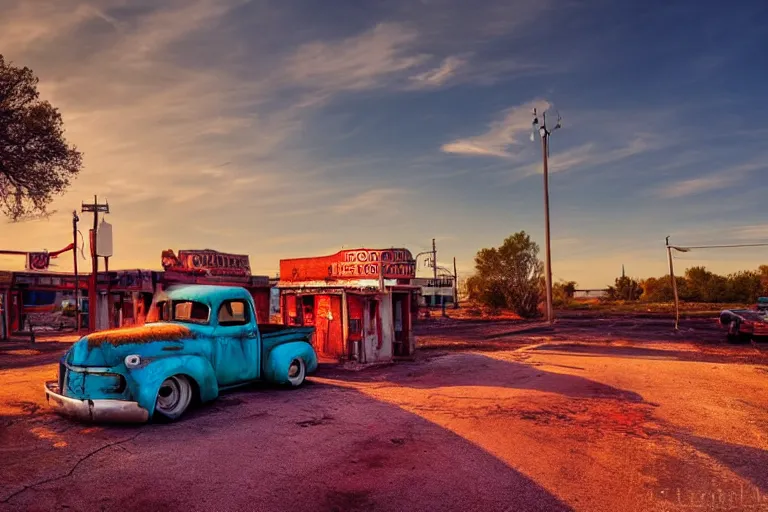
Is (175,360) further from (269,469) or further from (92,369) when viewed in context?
(269,469)

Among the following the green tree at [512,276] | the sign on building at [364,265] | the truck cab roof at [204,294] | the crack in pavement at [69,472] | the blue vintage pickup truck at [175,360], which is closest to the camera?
the crack in pavement at [69,472]

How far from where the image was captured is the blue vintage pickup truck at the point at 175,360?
23.4ft

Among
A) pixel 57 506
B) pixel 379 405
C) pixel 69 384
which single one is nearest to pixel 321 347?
pixel 379 405

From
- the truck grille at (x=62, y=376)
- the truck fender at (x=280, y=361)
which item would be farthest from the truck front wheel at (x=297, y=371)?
the truck grille at (x=62, y=376)

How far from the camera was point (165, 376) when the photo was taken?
24.2 ft

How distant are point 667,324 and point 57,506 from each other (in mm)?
32386

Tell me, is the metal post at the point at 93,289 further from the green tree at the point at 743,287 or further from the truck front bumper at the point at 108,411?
the green tree at the point at 743,287

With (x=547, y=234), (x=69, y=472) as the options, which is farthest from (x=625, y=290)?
(x=69, y=472)

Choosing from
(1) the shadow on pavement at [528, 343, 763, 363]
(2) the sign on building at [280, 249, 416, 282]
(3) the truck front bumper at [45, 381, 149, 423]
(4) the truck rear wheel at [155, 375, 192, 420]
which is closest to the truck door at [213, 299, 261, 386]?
(4) the truck rear wheel at [155, 375, 192, 420]

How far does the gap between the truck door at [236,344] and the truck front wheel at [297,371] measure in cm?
92

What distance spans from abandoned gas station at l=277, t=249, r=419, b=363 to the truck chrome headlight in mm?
8028

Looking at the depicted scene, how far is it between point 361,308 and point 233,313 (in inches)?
254

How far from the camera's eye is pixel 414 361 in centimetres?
1600

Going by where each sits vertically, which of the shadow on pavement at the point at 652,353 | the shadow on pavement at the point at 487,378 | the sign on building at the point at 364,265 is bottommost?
the shadow on pavement at the point at 652,353
